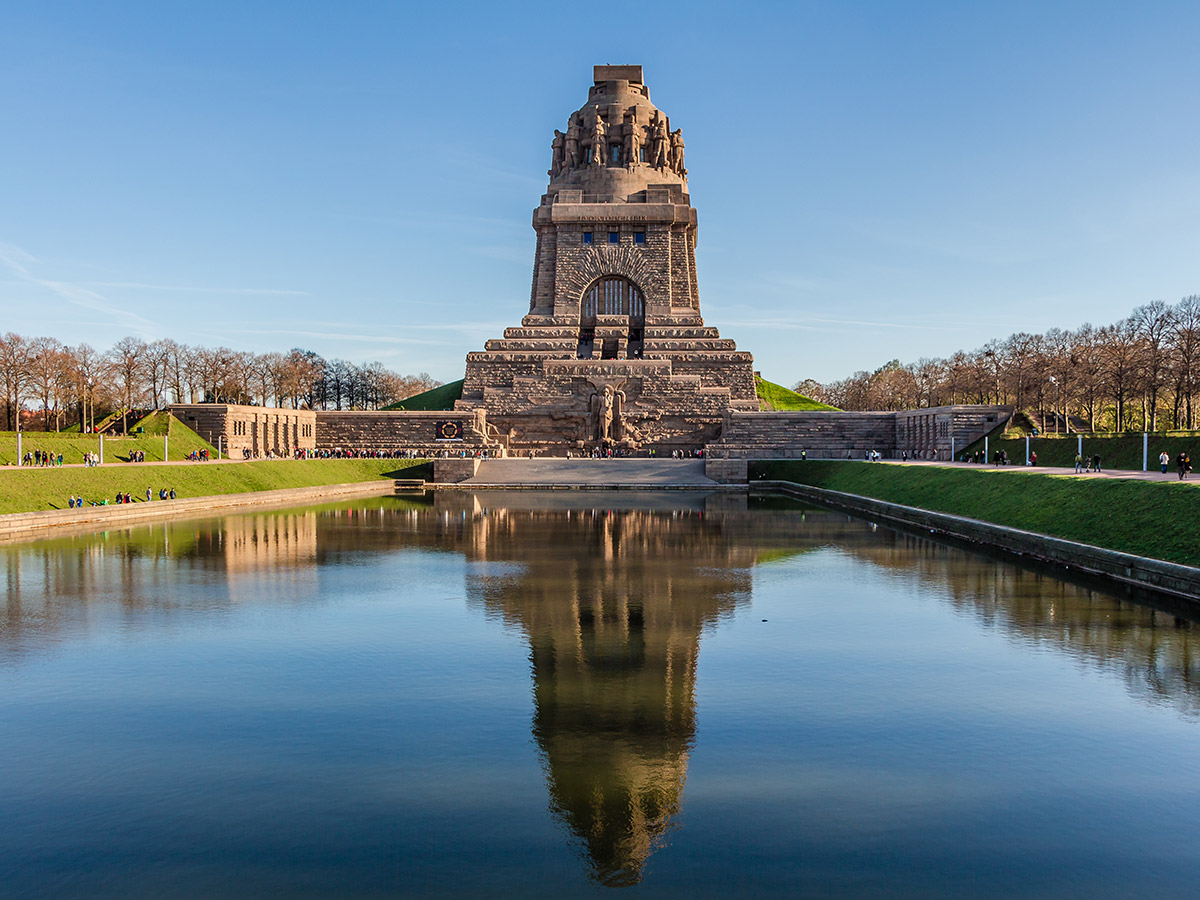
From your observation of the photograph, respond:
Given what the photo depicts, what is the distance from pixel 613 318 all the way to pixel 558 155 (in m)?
14.1

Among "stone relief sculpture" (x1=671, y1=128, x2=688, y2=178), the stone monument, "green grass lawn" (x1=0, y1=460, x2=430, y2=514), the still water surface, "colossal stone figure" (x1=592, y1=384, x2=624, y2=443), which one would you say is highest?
"stone relief sculpture" (x1=671, y1=128, x2=688, y2=178)

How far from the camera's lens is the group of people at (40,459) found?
34.5m

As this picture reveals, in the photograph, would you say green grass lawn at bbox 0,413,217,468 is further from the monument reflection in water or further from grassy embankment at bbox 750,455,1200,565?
grassy embankment at bbox 750,455,1200,565

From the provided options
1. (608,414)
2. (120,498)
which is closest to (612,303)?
(608,414)

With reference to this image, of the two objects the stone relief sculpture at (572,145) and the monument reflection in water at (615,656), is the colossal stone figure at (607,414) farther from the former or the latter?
the monument reflection in water at (615,656)

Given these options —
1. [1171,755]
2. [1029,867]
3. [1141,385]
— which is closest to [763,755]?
[1029,867]

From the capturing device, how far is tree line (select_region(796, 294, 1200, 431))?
4359 centimetres

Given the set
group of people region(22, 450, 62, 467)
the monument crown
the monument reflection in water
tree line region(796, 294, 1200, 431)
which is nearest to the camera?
the monument reflection in water

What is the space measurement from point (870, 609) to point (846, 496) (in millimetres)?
20277

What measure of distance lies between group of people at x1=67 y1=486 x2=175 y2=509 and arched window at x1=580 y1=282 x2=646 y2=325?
37.8 metres

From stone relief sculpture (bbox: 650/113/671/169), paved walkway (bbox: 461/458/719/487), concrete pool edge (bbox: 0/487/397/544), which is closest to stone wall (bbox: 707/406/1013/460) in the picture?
paved walkway (bbox: 461/458/719/487)

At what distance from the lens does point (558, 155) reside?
67.5 m

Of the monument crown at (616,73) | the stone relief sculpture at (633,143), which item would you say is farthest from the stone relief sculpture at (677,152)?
the monument crown at (616,73)

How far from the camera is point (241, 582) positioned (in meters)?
16.8
